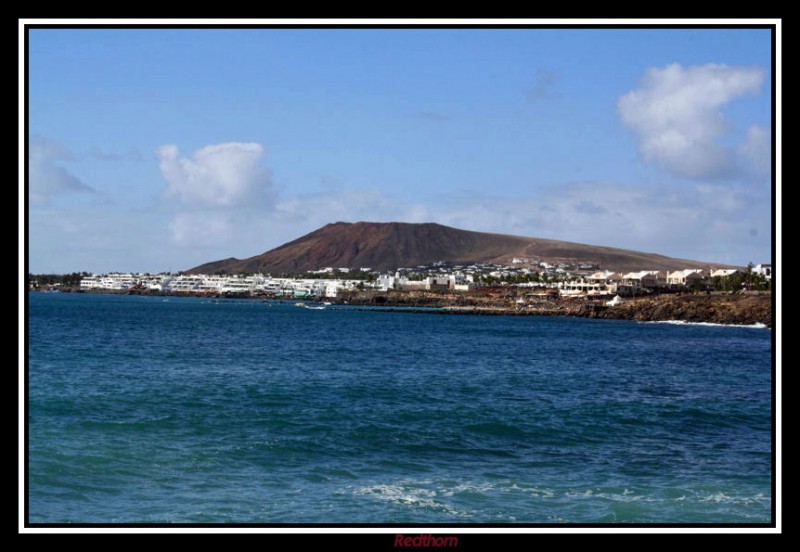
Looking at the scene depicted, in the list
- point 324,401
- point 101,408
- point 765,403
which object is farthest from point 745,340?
point 101,408

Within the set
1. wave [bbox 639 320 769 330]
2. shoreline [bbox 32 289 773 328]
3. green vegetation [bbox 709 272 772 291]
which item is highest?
green vegetation [bbox 709 272 772 291]

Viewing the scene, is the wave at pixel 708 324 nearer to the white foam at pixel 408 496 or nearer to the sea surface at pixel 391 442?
the sea surface at pixel 391 442

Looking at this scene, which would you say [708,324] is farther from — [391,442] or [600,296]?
[391,442]

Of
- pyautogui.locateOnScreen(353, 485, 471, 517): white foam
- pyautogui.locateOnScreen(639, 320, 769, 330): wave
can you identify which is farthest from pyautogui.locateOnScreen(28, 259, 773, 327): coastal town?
pyautogui.locateOnScreen(353, 485, 471, 517): white foam

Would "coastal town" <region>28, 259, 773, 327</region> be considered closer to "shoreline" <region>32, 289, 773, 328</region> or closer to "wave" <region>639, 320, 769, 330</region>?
"shoreline" <region>32, 289, 773, 328</region>
